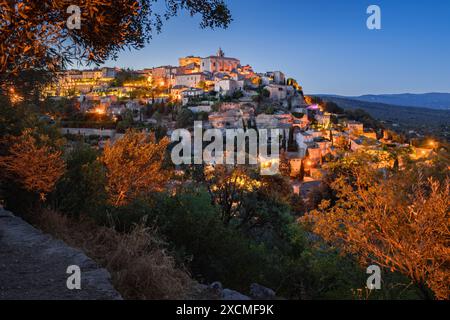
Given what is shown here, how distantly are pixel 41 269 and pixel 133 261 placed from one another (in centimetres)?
89

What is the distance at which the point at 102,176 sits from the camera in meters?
6.43

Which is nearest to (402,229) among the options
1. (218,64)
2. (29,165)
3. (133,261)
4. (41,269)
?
(133,261)

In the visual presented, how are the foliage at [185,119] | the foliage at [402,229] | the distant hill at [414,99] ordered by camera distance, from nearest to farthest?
the foliage at [402,229]
the foliage at [185,119]
the distant hill at [414,99]

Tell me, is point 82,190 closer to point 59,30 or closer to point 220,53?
point 59,30

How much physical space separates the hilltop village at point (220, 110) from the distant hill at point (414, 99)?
89.5 metres

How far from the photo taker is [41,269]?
3.70 metres

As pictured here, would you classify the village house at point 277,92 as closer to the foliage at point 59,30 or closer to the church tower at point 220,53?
the church tower at point 220,53

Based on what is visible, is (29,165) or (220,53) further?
(220,53)

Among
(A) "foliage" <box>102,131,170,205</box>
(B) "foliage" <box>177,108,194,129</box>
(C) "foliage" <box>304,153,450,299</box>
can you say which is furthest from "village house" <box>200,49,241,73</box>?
(C) "foliage" <box>304,153,450,299</box>

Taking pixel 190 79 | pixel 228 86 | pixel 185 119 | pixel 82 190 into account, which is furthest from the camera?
pixel 190 79

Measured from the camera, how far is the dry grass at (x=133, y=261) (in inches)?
136

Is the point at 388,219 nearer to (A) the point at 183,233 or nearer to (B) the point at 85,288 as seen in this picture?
(A) the point at 183,233

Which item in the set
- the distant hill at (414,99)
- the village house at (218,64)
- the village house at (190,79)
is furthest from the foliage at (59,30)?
the distant hill at (414,99)

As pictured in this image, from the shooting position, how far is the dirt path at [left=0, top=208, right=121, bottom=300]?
Result: 3.18 meters
